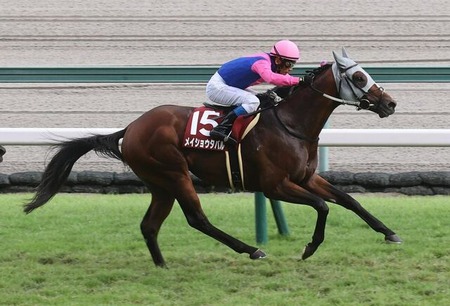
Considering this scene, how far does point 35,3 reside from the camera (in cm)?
1820

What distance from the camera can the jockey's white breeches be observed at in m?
7.68

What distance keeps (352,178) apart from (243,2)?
337 inches

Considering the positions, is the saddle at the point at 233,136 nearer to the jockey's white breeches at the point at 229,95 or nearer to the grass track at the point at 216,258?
the jockey's white breeches at the point at 229,95

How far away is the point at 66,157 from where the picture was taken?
804 cm

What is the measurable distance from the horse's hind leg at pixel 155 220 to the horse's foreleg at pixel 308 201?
868mm

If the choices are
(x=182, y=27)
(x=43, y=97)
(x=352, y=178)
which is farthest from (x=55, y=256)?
(x=182, y=27)

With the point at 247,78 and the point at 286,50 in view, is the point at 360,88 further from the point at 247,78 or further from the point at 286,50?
the point at 247,78

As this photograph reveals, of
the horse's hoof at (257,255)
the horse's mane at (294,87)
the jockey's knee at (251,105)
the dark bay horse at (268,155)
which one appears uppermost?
the horse's mane at (294,87)

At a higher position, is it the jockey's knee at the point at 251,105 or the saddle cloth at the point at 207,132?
the jockey's knee at the point at 251,105

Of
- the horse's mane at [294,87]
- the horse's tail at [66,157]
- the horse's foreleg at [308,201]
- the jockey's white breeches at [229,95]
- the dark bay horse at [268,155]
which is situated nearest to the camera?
the horse's foreleg at [308,201]

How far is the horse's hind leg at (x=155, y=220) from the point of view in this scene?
768 centimetres

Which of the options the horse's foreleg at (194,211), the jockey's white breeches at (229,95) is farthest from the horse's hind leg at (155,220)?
the jockey's white breeches at (229,95)

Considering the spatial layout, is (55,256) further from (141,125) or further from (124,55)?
(124,55)

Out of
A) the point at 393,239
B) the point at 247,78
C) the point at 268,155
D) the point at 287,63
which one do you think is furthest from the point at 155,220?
the point at 393,239
